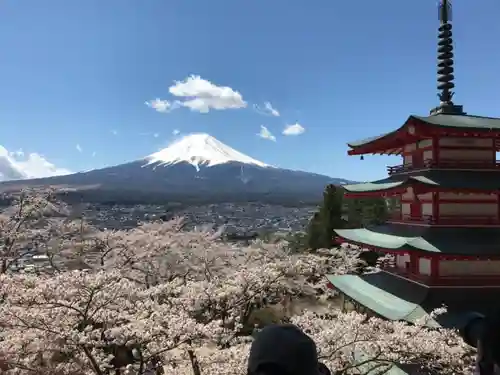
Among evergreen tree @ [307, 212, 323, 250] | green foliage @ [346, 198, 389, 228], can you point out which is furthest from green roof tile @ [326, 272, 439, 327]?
green foliage @ [346, 198, 389, 228]

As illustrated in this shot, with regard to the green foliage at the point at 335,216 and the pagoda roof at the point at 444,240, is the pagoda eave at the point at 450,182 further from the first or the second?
the green foliage at the point at 335,216

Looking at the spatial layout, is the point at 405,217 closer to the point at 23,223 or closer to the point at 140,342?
the point at 140,342

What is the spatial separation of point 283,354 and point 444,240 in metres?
9.66

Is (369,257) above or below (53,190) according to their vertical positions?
below

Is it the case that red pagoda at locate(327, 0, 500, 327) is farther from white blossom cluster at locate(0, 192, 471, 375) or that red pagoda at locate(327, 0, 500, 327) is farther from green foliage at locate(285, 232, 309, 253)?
green foliage at locate(285, 232, 309, 253)

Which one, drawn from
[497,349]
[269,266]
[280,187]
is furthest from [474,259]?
[280,187]

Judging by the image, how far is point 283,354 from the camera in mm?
1158

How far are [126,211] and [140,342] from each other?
54092 millimetres

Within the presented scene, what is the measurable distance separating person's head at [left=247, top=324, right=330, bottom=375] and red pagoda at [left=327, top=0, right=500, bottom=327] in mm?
8236

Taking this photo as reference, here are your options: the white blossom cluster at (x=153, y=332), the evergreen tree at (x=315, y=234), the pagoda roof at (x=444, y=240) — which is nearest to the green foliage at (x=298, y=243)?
the evergreen tree at (x=315, y=234)

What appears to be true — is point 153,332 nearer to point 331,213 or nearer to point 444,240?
point 444,240

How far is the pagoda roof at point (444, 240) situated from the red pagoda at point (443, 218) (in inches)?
0.8

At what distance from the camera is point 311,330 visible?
8.38 metres

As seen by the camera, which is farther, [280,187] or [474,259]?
[280,187]
